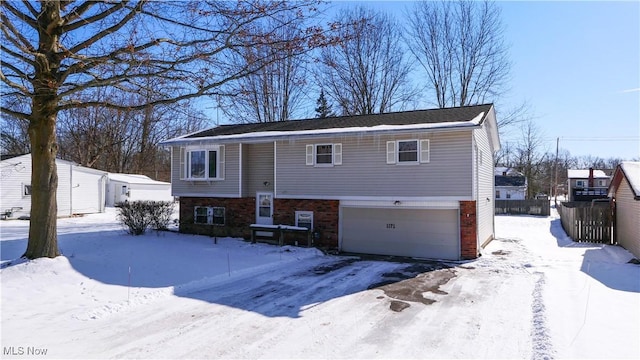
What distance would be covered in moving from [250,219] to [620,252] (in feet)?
42.9

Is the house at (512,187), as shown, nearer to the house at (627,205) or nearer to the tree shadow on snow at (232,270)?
the house at (627,205)

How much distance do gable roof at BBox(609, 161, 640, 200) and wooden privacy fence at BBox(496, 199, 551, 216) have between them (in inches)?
610

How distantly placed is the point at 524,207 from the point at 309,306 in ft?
98.0

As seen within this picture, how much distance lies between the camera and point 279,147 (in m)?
16.0

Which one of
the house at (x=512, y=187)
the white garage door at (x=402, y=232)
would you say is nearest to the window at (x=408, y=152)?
the white garage door at (x=402, y=232)

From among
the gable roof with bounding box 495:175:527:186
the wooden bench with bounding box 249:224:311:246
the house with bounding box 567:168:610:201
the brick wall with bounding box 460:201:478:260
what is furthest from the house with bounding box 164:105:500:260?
the gable roof with bounding box 495:175:527:186

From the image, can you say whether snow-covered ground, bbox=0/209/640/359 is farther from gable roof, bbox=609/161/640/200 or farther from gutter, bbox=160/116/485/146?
gutter, bbox=160/116/485/146

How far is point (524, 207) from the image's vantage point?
1282 inches

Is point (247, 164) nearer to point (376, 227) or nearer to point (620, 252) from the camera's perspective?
point (376, 227)

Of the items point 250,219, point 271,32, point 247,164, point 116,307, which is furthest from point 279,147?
point 116,307

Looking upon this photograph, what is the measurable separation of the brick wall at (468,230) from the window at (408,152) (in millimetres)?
1966

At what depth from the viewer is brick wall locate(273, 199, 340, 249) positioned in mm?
15078

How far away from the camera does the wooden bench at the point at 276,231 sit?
49.5 ft

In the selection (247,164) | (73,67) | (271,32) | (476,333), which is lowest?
(476,333)
